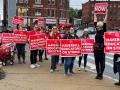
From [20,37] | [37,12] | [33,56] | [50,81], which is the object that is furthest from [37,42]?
[37,12]

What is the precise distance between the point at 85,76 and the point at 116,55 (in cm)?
161

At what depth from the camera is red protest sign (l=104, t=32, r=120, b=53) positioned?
6.30 meters

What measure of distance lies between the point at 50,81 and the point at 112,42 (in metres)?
2.58

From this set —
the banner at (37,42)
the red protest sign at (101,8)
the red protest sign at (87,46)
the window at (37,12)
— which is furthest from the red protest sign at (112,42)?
the window at (37,12)

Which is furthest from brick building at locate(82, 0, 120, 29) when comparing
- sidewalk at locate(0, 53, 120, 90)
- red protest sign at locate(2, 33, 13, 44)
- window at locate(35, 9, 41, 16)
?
sidewalk at locate(0, 53, 120, 90)

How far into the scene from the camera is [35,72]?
25.0 feet

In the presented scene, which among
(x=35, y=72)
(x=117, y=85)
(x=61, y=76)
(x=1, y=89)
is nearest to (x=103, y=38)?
(x=117, y=85)

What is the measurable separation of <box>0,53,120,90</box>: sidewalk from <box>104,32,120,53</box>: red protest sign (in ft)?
3.79

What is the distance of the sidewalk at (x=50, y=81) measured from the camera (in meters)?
5.75

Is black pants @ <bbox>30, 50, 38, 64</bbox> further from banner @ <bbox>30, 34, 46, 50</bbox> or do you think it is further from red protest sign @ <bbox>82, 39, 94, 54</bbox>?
red protest sign @ <bbox>82, 39, 94, 54</bbox>

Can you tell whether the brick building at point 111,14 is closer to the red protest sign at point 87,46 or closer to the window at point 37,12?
the window at point 37,12

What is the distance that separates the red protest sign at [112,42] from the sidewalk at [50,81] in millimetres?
1156

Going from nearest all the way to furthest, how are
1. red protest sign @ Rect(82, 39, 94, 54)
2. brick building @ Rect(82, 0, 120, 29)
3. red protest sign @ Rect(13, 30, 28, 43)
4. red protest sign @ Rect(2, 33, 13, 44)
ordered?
red protest sign @ Rect(82, 39, 94, 54)
red protest sign @ Rect(13, 30, 28, 43)
red protest sign @ Rect(2, 33, 13, 44)
brick building @ Rect(82, 0, 120, 29)

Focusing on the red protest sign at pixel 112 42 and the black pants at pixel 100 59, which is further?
the black pants at pixel 100 59
